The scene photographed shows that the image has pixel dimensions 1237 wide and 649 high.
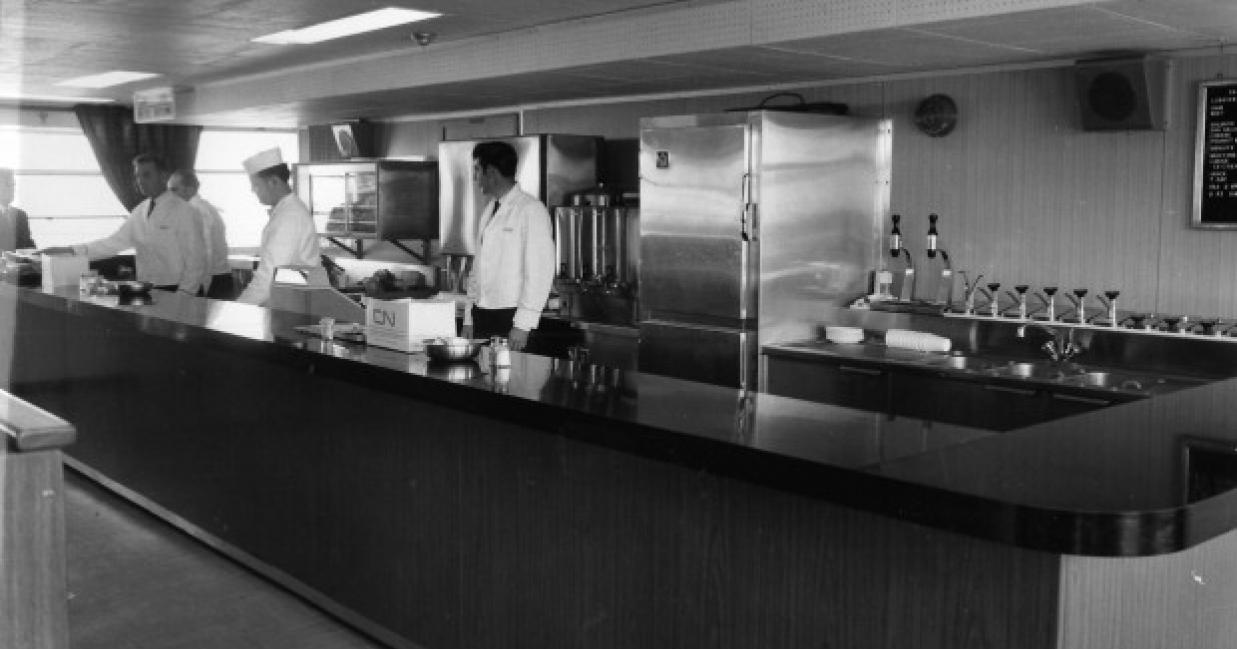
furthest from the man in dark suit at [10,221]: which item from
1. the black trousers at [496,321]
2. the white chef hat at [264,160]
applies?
the black trousers at [496,321]

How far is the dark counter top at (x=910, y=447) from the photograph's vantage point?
2168mm

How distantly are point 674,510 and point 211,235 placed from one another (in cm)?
759

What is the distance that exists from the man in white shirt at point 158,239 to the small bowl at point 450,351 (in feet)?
17.2

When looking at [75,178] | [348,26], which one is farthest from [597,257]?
[75,178]

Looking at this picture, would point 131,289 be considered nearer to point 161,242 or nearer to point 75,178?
point 161,242

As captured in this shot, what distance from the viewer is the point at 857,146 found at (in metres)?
6.29

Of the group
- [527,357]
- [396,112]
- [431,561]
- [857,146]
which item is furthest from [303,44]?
[431,561]

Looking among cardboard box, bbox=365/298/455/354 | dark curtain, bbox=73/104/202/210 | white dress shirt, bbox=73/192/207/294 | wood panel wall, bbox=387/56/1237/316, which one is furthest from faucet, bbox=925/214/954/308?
dark curtain, bbox=73/104/202/210

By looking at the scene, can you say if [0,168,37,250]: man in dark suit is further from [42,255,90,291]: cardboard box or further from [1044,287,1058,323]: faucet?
[1044,287,1058,323]: faucet

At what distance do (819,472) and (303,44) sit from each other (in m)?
5.55

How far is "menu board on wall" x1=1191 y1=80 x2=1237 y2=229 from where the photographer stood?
5.04 meters

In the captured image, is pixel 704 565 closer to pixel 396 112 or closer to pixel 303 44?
pixel 303 44

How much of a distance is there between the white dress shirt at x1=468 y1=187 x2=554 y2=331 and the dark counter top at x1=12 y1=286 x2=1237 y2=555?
5.22 ft

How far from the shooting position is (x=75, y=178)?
40.4ft
